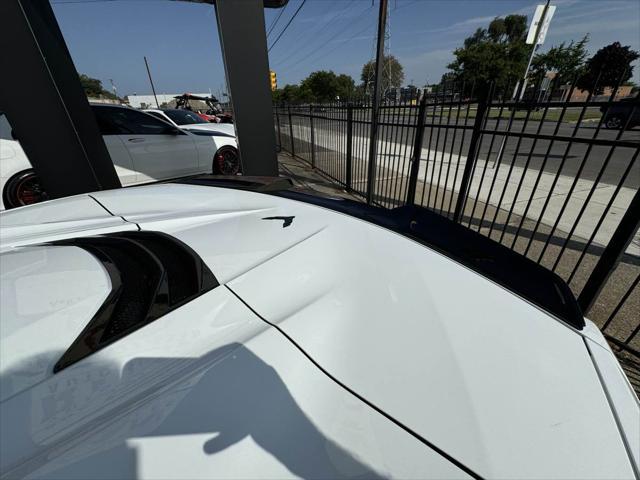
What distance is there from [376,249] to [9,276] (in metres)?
1.42

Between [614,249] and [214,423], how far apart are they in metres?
2.89

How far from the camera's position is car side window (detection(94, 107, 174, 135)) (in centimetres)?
501

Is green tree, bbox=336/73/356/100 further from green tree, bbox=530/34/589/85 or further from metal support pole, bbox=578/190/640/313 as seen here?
metal support pole, bbox=578/190/640/313

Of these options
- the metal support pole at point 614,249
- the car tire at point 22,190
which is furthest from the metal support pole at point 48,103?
the metal support pole at point 614,249

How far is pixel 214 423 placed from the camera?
647 mm

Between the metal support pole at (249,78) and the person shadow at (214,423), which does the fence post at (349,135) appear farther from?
the person shadow at (214,423)

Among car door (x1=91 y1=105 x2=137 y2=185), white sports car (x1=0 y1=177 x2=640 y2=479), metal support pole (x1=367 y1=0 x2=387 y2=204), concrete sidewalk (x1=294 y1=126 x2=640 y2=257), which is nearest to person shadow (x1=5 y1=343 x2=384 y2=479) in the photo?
white sports car (x1=0 y1=177 x2=640 y2=479)

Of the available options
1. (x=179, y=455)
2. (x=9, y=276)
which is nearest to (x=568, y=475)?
(x=179, y=455)

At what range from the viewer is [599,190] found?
19.2 feet

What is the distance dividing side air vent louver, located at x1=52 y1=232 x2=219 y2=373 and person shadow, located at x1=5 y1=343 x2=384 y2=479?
0.10m

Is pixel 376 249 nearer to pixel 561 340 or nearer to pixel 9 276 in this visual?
pixel 561 340

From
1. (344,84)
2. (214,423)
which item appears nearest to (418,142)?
(214,423)

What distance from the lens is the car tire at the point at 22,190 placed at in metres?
4.27

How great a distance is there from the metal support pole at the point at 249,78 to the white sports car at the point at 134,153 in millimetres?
1872
